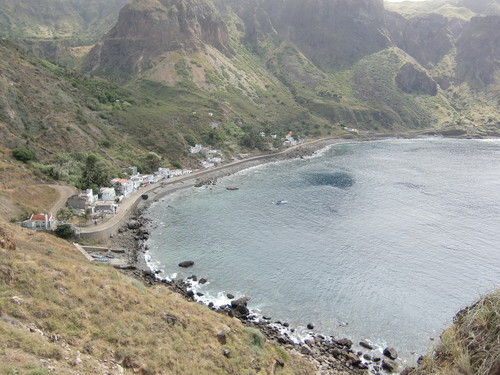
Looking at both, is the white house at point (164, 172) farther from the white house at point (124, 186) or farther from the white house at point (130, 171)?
the white house at point (124, 186)

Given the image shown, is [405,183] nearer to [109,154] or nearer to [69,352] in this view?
[109,154]

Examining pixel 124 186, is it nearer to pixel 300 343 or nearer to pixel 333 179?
pixel 300 343

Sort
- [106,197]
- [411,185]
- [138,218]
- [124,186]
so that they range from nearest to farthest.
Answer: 1. [138,218]
2. [106,197]
3. [124,186]
4. [411,185]

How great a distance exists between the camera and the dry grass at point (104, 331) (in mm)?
21328

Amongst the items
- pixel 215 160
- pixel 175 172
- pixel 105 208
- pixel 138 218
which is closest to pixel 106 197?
pixel 105 208

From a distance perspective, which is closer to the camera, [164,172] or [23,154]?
[23,154]

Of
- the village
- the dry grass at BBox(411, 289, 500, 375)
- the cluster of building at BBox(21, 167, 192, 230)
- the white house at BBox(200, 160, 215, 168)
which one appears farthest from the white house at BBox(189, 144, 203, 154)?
the dry grass at BBox(411, 289, 500, 375)

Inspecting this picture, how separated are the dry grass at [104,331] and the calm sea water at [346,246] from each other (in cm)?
1632

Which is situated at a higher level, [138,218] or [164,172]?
[164,172]

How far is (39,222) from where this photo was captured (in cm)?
5803

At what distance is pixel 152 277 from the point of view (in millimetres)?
54406

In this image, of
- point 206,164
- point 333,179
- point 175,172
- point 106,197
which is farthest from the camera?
point 206,164

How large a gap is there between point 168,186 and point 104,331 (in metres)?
72.5

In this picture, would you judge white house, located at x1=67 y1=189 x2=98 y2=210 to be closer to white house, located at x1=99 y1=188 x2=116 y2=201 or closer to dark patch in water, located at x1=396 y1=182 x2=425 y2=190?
white house, located at x1=99 y1=188 x2=116 y2=201
